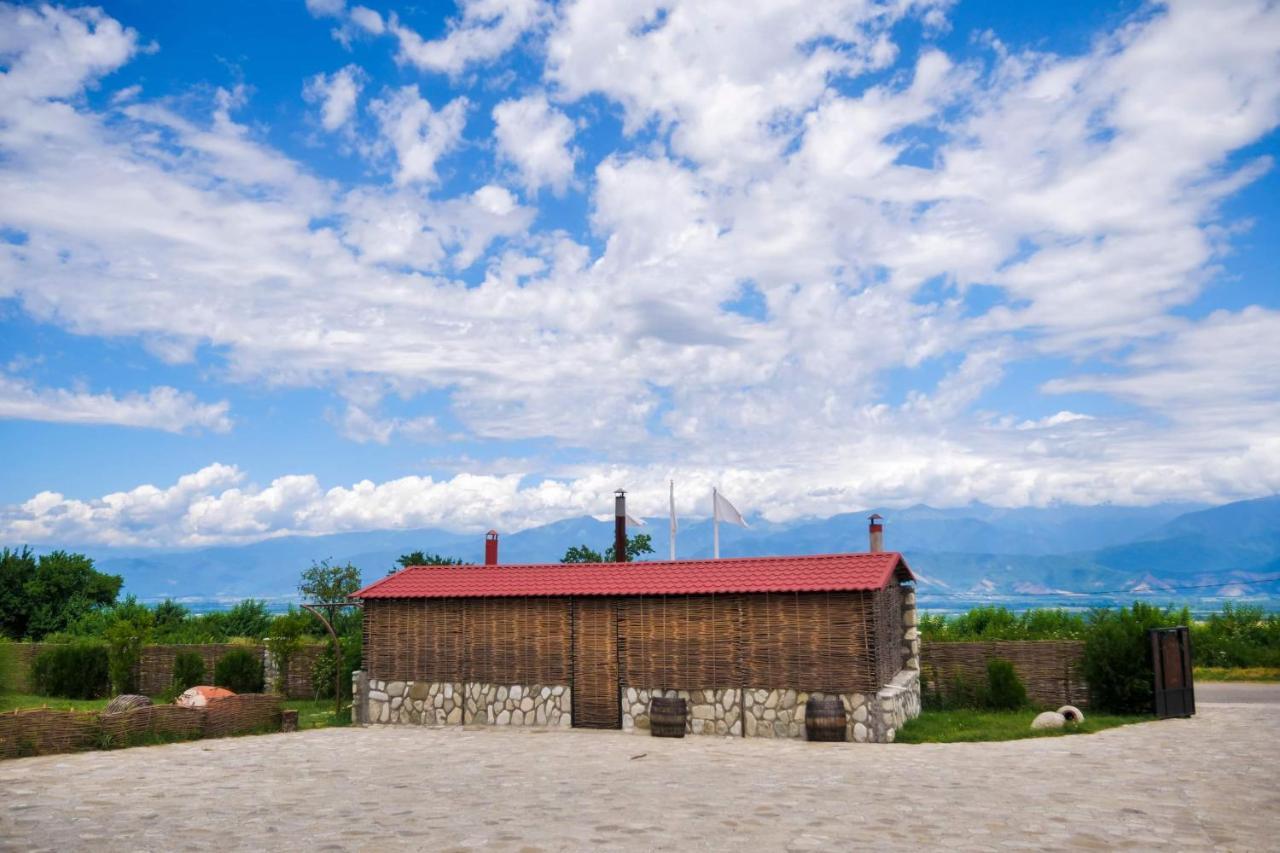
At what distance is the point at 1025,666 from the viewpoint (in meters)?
22.3

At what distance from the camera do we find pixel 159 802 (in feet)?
44.0

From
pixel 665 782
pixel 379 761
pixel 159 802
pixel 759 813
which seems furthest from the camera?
pixel 379 761

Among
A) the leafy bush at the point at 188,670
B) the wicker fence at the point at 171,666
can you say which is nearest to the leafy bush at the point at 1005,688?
the wicker fence at the point at 171,666

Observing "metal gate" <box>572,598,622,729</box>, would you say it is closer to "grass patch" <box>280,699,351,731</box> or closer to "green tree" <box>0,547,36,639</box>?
"grass patch" <box>280,699,351,731</box>

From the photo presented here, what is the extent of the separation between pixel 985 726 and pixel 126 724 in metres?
17.0

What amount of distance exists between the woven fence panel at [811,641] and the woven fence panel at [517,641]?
4.26 meters

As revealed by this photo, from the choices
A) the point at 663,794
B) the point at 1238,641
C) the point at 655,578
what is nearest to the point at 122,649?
the point at 655,578

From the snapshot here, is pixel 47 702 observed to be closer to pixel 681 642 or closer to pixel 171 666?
pixel 171 666

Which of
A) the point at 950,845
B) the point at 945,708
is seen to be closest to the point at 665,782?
the point at 950,845

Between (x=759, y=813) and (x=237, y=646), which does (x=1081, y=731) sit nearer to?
(x=759, y=813)

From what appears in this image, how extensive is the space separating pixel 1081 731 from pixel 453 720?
13330 millimetres

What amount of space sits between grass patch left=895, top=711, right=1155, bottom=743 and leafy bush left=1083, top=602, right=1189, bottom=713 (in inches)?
A: 21.1

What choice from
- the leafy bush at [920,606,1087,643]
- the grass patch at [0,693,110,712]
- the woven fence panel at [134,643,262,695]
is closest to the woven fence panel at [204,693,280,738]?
the grass patch at [0,693,110,712]

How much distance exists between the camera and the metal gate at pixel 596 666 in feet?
68.9
